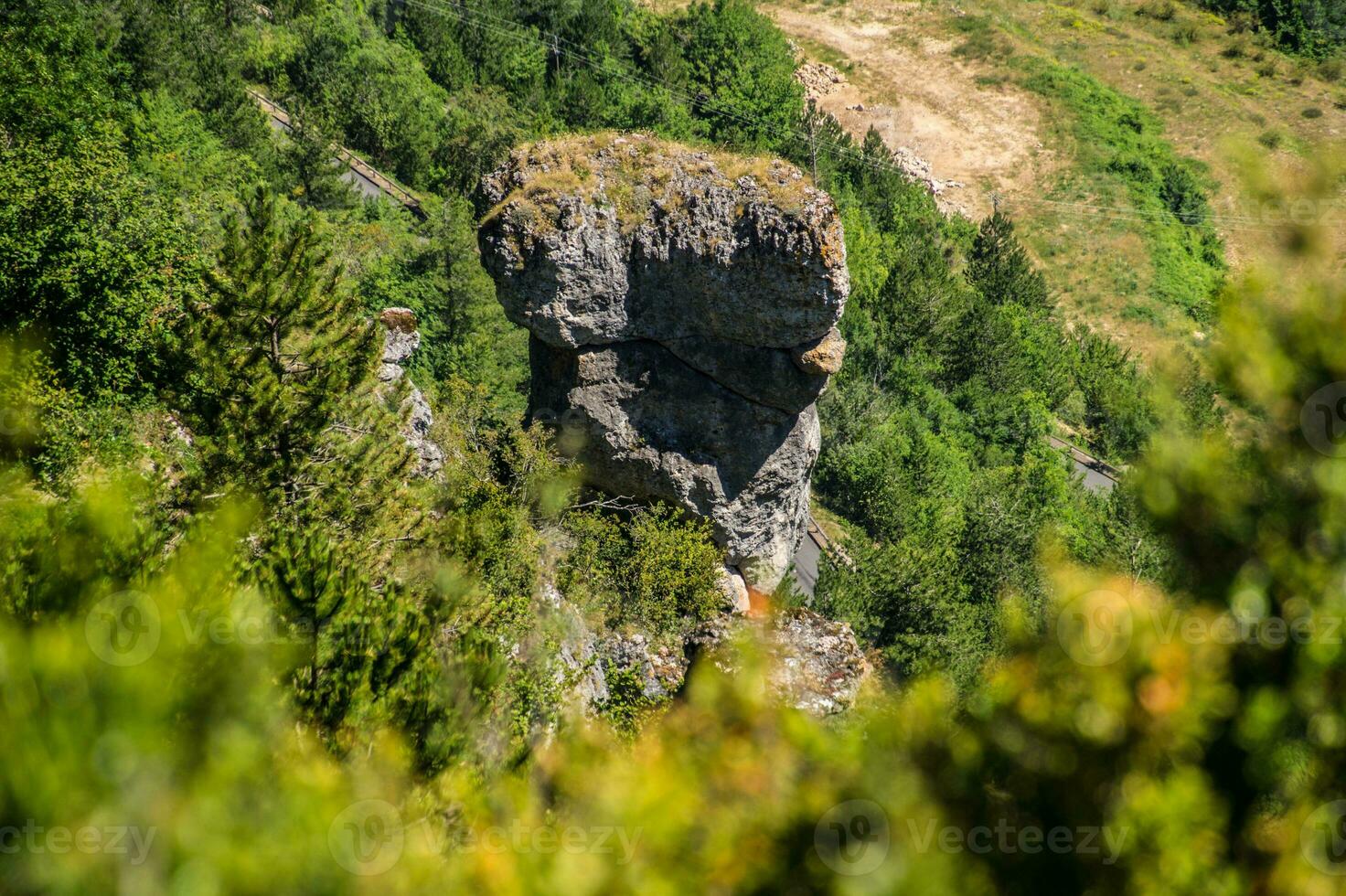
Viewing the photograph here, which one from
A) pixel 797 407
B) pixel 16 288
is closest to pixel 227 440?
pixel 16 288

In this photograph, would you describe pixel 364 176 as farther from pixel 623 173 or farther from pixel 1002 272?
pixel 1002 272

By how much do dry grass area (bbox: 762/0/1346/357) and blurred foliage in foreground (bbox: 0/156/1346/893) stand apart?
60.6 metres

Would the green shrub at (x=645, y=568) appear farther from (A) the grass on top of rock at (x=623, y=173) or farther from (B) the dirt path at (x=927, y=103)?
(B) the dirt path at (x=927, y=103)

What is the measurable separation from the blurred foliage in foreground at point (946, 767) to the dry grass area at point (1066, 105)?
199 ft

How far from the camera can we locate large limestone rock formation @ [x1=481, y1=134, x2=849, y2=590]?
20.2 m

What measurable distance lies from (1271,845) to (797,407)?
19764 millimetres

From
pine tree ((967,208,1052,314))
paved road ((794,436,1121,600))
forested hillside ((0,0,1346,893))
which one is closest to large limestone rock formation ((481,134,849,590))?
forested hillside ((0,0,1346,893))

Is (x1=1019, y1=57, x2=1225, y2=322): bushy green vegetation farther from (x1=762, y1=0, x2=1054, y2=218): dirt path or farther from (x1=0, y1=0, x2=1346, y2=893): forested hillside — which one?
(x1=0, y1=0, x2=1346, y2=893): forested hillside

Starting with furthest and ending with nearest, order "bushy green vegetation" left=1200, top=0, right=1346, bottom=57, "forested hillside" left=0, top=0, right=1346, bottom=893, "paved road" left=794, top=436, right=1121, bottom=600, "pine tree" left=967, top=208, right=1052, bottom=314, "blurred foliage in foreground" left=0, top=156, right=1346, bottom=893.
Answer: "bushy green vegetation" left=1200, top=0, right=1346, bottom=57, "pine tree" left=967, top=208, right=1052, bottom=314, "paved road" left=794, top=436, right=1121, bottom=600, "forested hillside" left=0, top=0, right=1346, bottom=893, "blurred foliage in foreground" left=0, top=156, right=1346, bottom=893

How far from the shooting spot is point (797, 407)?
22953mm

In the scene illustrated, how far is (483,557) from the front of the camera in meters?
→ 18.4

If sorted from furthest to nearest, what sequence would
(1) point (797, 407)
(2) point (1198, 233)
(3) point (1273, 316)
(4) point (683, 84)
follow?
(2) point (1198, 233) → (4) point (683, 84) → (1) point (797, 407) → (3) point (1273, 316)

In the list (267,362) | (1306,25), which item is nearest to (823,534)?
(267,362)

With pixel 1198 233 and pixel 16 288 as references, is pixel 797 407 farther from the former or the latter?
pixel 1198 233
